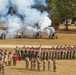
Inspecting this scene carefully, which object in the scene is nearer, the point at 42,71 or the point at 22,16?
the point at 42,71

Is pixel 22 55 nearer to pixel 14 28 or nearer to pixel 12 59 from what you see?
pixel 12 59

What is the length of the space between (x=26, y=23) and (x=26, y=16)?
1.15 m

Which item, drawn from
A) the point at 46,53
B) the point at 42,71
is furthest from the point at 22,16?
the point at 42,71

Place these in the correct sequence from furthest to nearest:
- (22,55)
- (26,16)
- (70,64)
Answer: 1. (26,16)
2. (22,55)
3. (70,64)

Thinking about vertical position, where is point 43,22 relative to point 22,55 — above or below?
above

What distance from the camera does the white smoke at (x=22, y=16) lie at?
48.0 m

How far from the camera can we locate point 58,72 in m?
26.3

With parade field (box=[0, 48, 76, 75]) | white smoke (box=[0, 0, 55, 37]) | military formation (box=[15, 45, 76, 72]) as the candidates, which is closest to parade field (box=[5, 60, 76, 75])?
parade field (box=[0, 48, 76, 75])

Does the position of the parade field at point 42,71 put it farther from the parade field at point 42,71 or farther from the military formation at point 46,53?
the military formation at point 46,53

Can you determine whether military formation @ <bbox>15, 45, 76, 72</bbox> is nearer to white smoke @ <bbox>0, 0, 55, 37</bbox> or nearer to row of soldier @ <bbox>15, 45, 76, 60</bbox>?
row of soldier @ <bbox>15, 45, 76, 60</bbox>

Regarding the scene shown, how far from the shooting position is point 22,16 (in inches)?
1935

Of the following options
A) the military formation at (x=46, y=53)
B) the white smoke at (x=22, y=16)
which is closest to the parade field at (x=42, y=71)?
the military formation at (x=46, y=53)

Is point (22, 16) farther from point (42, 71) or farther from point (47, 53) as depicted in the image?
point (42, 71)

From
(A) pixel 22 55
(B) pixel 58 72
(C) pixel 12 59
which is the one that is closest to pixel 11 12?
(A) pixel 22 55
